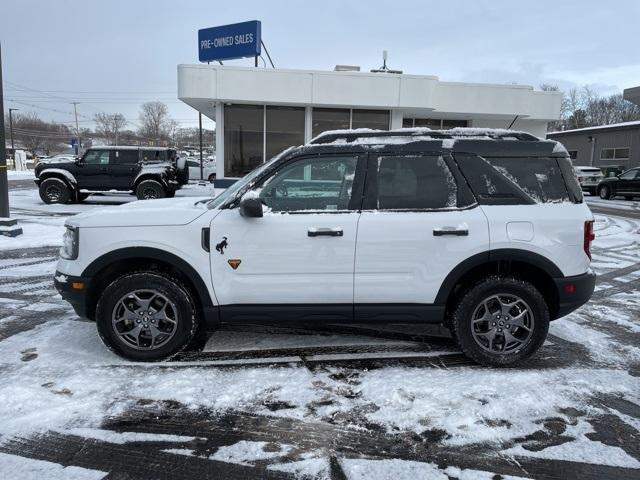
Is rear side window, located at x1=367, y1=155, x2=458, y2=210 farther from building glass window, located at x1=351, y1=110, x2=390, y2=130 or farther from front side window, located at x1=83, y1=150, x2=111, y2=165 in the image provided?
front side window, located at x1=83, y1=150, x2=111, y2=165

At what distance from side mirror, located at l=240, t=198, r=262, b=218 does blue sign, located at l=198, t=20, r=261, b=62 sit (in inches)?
631

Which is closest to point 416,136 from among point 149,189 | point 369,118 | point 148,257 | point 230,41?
point 148,257

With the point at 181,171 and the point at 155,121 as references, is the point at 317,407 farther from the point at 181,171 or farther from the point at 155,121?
the point at 155,121

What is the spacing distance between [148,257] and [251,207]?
0.93 meters

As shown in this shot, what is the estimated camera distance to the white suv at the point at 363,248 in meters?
3.71

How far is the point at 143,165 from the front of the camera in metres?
16.5

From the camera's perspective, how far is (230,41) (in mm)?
18641

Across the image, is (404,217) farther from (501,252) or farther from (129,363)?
(129,363)

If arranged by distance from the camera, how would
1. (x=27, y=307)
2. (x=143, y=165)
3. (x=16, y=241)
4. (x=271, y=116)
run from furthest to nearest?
(x=143, y=165) < (x=271, y=116) < (x=16, y=241) < (x=27, y=307)

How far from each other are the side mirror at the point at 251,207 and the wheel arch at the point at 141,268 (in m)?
0.64

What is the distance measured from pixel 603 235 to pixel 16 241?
42.1 ft

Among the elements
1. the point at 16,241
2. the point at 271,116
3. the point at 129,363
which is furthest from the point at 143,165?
the point at 129,363

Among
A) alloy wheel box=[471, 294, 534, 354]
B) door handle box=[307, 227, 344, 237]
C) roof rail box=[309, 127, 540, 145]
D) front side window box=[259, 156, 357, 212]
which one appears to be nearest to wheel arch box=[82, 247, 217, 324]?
front side window box=[259, 156, 357, 212]

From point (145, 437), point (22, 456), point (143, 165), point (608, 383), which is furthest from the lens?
point (143, 165)
